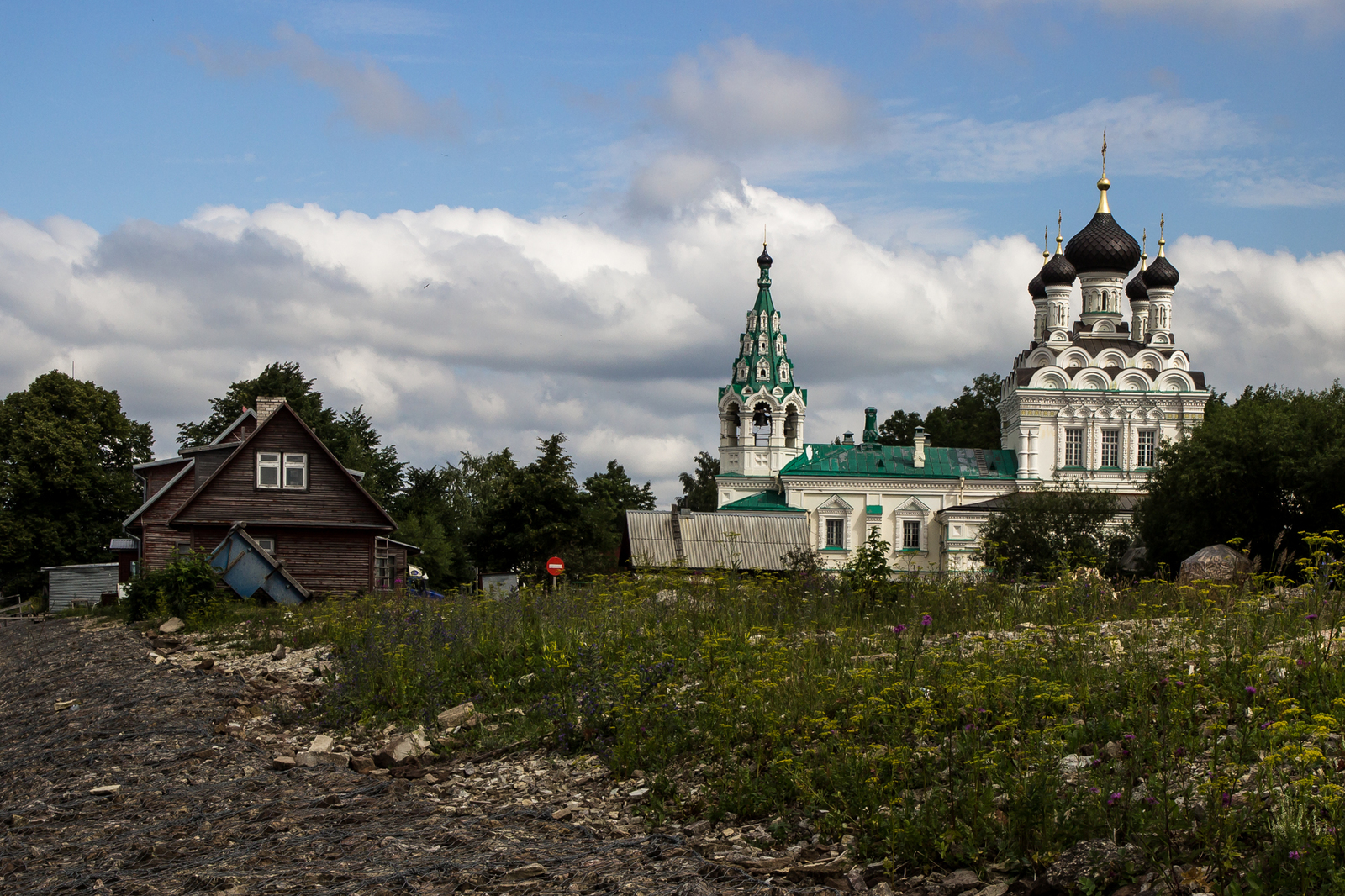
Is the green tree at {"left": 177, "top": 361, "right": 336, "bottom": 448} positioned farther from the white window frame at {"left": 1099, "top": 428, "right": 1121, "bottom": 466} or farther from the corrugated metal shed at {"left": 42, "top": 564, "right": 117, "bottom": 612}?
the white window frame at {"left": 1099, "top": 428, "right": 1121, "bottom": 466}

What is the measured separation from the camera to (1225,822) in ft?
17.0

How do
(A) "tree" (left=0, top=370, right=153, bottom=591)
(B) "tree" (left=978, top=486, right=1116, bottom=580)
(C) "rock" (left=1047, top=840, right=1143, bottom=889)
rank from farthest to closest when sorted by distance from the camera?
1. (A) "tree" (left=0, top=370, right=153, bottom=591)
2. (B) "tree" (left=978, top=486, right=1116, bottom=580)
3. (C) "rock" (left=1047, top=840, right=1143, bottom=889)

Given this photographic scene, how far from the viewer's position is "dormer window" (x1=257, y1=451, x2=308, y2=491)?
2784 centimetres

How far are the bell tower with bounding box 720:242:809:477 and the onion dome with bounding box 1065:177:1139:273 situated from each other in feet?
51.7

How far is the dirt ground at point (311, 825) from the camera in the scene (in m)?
5.96

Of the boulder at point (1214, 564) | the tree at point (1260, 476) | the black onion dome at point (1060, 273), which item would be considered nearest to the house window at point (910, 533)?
the black onion dome at point (1060, 273)

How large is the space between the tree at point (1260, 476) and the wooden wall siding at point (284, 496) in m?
21.6

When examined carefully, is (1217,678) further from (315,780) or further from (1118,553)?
(1118,553)

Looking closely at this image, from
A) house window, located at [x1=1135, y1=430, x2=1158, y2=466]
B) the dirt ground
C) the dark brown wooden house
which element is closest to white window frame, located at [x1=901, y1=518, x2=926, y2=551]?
house window, located at [x1=1135, y1=430, x2=1158, y2=466]

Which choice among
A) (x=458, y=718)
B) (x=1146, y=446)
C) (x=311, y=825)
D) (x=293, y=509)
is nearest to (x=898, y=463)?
(x=1146, y=446)

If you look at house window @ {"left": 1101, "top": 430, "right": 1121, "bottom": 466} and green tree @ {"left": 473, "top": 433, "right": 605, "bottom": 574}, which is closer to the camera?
Result: green tree @ {"left": 473, "top": 433, "right": 605, "bottom": 574}

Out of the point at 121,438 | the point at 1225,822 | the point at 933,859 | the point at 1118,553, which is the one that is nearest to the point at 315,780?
the point at 933,859

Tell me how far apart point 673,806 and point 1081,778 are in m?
2.33

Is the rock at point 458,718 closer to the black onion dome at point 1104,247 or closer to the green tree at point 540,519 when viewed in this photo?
the green tree at point 540,519
